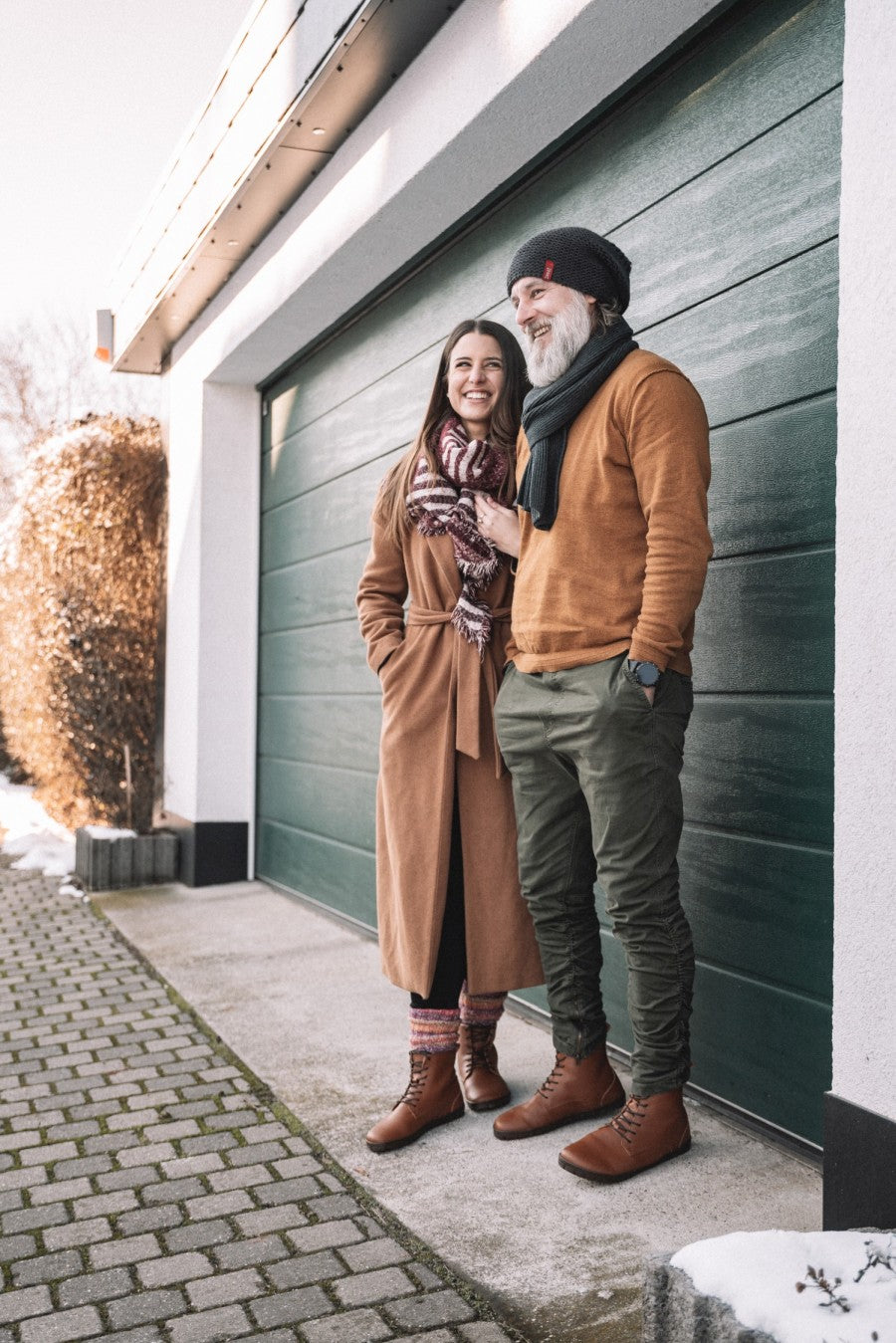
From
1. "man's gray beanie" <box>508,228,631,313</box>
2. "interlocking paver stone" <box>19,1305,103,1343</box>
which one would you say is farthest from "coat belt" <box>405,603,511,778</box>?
"interlocking paver stone" <box>19,1305,103,1343</box>

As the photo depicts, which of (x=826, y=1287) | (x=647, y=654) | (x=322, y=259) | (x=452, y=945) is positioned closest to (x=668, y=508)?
(x=647, y=654)

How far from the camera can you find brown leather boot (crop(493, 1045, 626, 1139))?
288 centimetres

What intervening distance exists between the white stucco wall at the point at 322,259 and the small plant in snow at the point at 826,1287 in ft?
9.41

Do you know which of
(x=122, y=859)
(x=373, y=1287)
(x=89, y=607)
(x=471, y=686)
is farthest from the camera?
(x=89, y=607)

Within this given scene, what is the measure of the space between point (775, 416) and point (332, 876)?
3.51 meters

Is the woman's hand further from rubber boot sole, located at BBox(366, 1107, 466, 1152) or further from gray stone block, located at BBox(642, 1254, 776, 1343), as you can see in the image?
gray stone block, located at BBox(642, 1254, 776, 1343)

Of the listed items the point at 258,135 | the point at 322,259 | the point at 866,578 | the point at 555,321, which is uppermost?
the point at 258,135

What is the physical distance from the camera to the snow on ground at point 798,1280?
148 cm

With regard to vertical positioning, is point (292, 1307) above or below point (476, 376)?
below

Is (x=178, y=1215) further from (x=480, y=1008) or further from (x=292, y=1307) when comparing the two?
(x=480, y=1008)

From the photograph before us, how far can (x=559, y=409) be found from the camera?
269 centimetres

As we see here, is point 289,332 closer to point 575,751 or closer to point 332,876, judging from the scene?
point 332,876

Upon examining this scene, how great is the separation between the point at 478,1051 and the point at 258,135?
377 cm

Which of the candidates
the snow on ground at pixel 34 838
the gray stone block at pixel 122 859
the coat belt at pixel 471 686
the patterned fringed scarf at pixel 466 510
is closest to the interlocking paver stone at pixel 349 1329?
the coat belt at pixel 471 686
